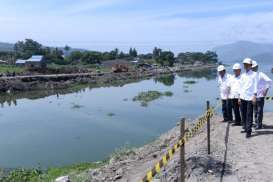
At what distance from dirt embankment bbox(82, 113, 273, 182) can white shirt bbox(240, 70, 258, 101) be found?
46.7 inches

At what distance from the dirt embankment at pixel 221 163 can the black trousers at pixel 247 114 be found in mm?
304

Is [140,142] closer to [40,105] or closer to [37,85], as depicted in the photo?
[40,105]

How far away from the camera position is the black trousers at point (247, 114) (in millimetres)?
10984

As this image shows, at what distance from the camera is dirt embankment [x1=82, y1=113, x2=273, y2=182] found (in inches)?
337

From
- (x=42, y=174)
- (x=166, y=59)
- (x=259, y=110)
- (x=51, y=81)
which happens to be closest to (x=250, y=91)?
(x=259, y=110)

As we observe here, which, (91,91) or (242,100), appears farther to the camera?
(91,91)

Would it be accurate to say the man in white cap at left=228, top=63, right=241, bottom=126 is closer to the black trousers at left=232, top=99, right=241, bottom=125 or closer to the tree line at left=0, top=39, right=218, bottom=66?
the black trousers at left=232, top=99, right=241, bottom=125

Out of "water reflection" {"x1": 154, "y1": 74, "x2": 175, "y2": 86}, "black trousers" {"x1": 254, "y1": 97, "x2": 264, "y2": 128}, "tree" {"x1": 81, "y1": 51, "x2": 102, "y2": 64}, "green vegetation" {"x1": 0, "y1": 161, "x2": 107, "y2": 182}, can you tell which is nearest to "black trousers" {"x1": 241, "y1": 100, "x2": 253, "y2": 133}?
"black trousers" {"x1": 254, "y1": 97, "x2": 264, "y2": 128}

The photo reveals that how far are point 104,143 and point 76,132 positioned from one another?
4197 millimetres

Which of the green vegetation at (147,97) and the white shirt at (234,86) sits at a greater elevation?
the white shirt at (234,86)

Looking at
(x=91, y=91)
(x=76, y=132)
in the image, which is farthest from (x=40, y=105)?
(x=76, y=132)

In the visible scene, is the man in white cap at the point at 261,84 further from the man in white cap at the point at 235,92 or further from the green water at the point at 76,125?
the green water at the point at 76,125

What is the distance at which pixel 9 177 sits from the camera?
1309cm

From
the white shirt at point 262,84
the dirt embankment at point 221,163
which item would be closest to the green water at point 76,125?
the dirt embankment at point 221,163
